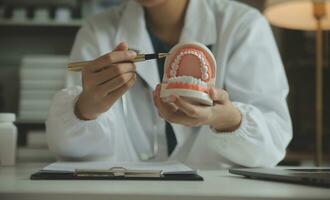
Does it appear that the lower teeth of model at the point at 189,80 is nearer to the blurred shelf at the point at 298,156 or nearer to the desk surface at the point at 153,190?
the desk surface at the point at 153,190

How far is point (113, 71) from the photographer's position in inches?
30.4

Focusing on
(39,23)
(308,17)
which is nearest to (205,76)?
(308,17)

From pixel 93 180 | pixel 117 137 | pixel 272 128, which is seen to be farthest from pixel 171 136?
pixel 93 180

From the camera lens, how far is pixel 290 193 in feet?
1.69

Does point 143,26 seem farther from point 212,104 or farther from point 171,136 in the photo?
point 212,104

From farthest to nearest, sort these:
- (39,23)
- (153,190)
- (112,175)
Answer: (39,23) < (112,175) < (153,190)

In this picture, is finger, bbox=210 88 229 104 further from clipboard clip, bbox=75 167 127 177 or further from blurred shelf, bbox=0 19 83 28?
blurred shelf, bbox=0 19 83 28

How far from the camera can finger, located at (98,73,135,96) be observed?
2.58 ft

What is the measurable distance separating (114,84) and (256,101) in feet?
1.30

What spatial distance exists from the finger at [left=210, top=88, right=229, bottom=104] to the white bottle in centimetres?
41

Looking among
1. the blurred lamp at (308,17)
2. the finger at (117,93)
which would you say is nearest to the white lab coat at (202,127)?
the finger at (117,93)

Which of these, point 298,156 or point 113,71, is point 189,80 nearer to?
point 113,71

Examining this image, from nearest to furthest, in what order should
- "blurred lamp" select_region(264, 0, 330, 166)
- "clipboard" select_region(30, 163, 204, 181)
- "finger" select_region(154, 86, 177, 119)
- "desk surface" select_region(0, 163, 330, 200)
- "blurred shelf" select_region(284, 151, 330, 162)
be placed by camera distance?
1. "desk surface" select_region(0, 163, 330, 200)
2. "clipboard" select_region(30, 163, 204, 181)
3. "finger" select_region(154, 86, 177, 119)
4. "blurred lamp" select_region(264, 0, 330, 166)
5. "blurred shelf" select_region(284, 151, 330, 162)

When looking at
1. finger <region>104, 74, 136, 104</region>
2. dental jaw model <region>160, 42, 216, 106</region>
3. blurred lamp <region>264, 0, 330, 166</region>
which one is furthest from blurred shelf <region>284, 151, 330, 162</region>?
dental jaw model <region>160, 42, 216, 106</region>
